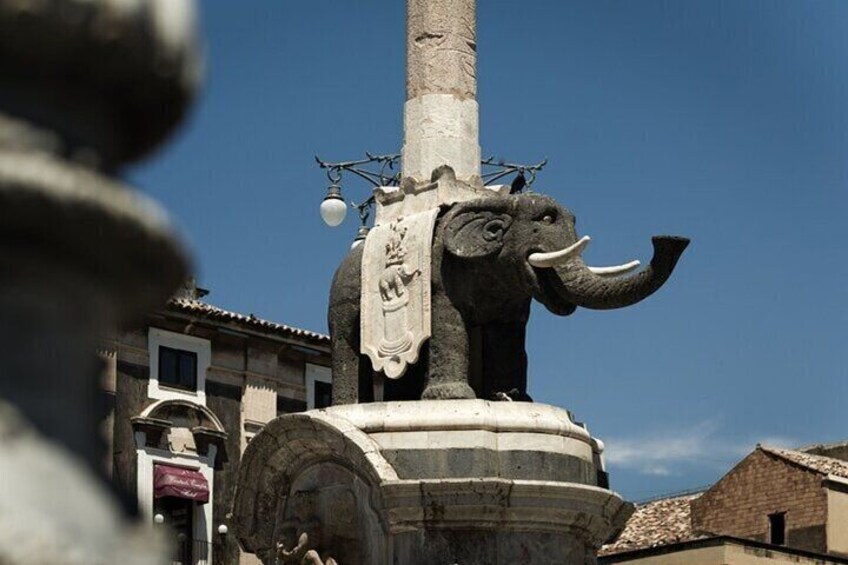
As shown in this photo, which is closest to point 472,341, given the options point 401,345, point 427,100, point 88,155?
point 401,345

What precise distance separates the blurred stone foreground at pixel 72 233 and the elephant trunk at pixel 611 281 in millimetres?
12985

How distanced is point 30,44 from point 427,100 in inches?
558

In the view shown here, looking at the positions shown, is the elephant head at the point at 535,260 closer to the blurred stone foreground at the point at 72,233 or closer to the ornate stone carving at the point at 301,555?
the ornate stone carving at the point at 301,555

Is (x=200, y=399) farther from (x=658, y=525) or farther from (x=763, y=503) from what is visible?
(x=763, y=503)

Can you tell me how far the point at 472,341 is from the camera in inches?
638

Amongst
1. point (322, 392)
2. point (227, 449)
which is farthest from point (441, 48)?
point (322, 392)

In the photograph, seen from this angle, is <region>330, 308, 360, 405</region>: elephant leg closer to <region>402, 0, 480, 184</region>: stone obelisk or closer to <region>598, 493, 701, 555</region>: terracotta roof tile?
<region>402, 0, 480, 184</region>: stone obelisk

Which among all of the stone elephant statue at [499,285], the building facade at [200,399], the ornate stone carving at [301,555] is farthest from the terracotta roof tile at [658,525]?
the ornate stone carving at [301,555]

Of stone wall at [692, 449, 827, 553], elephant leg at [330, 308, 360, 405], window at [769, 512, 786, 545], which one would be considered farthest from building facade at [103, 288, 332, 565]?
elephant leg at [330, 308, 360, 405]

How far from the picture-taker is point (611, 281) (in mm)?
15984

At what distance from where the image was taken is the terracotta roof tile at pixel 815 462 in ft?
159

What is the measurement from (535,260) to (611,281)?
0.57 metres

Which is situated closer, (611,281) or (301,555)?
(301,555)

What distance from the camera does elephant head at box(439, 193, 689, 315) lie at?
15922 millimetres
